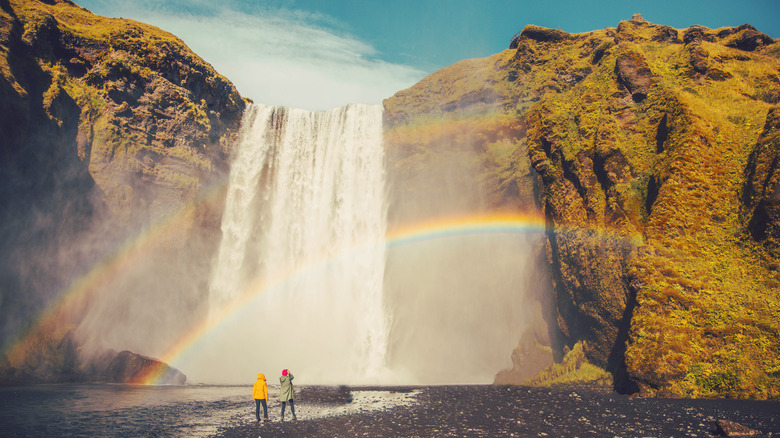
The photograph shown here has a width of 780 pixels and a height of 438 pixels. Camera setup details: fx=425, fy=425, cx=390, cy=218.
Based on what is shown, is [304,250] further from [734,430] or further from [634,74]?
[734,430]

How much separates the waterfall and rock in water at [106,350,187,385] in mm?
7171

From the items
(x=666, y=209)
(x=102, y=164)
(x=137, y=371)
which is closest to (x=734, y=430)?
(x=666, y=209)

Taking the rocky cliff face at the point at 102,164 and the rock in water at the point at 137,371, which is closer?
the rock in water at the point at 137,371

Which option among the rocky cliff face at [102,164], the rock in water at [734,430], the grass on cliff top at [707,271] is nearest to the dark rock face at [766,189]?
the grass on cliff top at [707,271]

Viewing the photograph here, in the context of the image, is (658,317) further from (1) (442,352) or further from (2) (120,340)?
(2) (120,340)

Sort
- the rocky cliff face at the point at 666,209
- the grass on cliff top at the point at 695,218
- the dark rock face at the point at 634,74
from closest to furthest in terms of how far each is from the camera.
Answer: the grass on cliff top at the point at 695,218, the rocky cliff face at the point at 666,209, the dark rock face at the point at 634,74

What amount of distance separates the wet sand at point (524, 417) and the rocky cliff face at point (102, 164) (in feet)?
82.6

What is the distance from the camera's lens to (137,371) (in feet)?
101

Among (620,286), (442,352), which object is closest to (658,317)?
(620,286)

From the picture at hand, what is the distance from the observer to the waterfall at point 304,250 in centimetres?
4050

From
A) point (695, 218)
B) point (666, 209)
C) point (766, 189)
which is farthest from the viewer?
point (666, 209)

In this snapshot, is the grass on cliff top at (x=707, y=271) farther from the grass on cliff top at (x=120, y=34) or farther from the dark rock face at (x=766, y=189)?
the grass on cliff top at (x=120, y=34)

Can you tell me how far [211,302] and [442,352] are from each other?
23.3m

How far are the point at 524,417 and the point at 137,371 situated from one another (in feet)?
93.4
